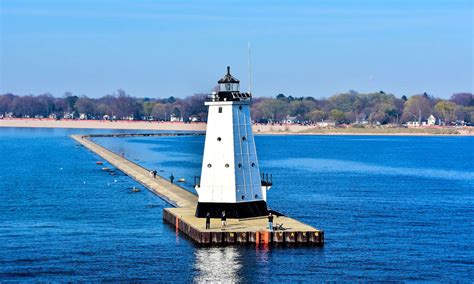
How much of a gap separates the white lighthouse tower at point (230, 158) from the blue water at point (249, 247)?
161 inches

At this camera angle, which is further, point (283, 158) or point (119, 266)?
point (283, 158)

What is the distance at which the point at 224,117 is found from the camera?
68.6 m

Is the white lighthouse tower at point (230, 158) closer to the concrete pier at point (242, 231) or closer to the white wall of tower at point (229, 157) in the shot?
the white wall of tower at point (229, 157)

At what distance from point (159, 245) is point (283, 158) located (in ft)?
399

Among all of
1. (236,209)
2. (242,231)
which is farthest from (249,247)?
(236,209)

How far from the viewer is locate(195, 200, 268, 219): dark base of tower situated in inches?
2712

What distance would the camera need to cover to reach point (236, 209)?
68.9 meters

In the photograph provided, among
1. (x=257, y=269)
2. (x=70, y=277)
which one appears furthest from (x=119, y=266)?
(x=257, y=269)

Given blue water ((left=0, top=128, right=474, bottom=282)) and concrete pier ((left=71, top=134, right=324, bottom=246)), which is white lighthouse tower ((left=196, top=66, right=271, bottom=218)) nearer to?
concrete pier ((left=71, top=134, right=324, bottom=246))

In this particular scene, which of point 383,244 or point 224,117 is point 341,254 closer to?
point 383,244

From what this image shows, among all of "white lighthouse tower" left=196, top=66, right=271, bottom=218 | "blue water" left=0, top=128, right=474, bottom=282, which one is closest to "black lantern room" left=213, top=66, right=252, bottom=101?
"white lighthouse tower" left=196, top=66, right=271, bottom=218

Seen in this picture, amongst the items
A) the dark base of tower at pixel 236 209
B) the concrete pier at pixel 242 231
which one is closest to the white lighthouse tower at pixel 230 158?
the dark base of tower at pixel 236 209

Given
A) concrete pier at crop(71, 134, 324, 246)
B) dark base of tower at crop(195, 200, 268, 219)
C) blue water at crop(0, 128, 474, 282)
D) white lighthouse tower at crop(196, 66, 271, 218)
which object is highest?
white lighthouse tower at crop(196, 66, 271, 218)

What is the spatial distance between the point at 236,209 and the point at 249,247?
5.87 meters
